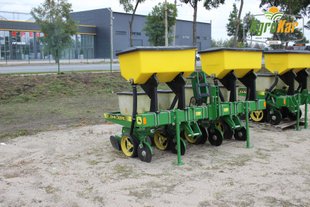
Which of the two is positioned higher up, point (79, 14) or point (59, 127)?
point (79, 14)

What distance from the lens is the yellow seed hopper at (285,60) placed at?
835 cm

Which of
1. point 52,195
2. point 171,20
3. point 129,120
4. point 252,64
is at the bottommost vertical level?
point 52,195

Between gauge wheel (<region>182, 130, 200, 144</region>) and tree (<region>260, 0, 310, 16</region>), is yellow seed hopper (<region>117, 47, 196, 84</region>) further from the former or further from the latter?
tree (<region>260, 0, 310, 16</region>)

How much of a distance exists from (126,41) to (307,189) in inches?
2261

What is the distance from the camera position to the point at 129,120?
6.10 metres

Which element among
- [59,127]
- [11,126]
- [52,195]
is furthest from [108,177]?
[11,126]

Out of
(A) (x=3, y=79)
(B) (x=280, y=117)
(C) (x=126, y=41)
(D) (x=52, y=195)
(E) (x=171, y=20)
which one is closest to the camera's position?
(D) (x=52, y=195)

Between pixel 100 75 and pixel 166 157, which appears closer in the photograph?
pixel 166 157

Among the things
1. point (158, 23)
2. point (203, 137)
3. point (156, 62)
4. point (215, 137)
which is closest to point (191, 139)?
point (203, 137)

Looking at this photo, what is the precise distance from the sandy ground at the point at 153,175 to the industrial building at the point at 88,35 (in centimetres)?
4055

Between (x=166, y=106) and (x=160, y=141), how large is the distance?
24.0 inches

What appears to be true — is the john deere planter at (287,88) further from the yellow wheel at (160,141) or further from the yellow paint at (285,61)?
the yellow wheel at (160,141)

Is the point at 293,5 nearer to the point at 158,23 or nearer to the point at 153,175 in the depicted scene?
the point at 158,23

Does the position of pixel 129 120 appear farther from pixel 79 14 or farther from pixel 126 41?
pixel 79 14
